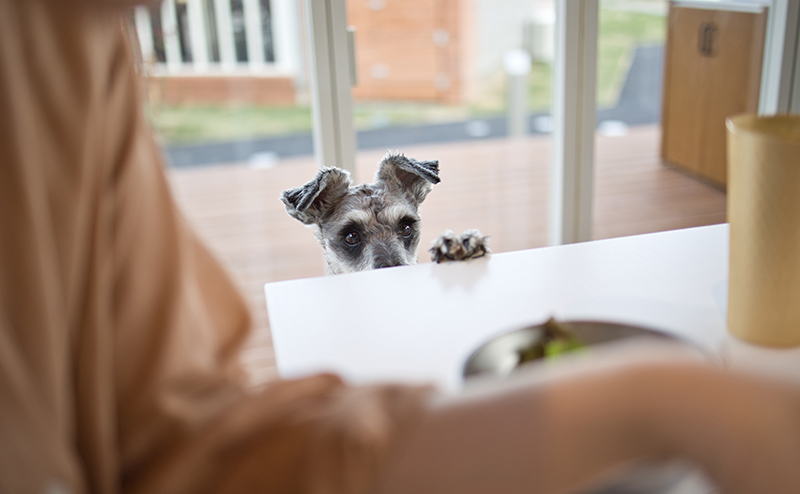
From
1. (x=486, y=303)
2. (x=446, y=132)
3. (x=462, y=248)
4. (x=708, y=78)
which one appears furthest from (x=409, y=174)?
(x=708, y=78)

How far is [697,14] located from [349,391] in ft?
12.2

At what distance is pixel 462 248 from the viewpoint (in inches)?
44.6

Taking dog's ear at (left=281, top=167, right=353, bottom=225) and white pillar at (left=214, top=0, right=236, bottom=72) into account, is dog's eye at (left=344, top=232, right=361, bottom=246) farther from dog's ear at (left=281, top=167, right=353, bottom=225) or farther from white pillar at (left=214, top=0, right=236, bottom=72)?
white pillar at (left=214, top=0, right=236, bottom=72)

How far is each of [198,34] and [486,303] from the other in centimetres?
215

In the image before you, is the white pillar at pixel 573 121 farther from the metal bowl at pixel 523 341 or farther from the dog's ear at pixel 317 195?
the metal bowl at pixel 523 341

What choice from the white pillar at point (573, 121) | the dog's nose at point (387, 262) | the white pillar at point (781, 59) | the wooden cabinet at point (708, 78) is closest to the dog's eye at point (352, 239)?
the dog's nose at point (387, 262)

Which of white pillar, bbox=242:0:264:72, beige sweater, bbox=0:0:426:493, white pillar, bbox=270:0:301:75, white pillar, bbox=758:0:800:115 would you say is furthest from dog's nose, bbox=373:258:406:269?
white pillar, bbox=758:0:800:115

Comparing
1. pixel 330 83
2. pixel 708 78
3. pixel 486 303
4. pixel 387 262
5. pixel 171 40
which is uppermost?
pixel 171 40

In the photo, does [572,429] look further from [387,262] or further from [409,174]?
[409,174]

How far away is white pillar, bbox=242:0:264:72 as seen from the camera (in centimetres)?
265

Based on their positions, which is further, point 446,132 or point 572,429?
point 446,132

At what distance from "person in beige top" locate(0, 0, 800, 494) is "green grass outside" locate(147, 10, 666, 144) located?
216cm

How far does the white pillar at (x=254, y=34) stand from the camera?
2.65 meters

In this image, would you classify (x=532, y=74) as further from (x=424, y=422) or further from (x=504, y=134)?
(x=424, y=422)
